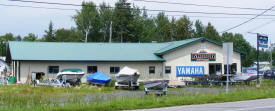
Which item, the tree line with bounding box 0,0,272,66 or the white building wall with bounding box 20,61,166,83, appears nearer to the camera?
the white building wall with bounding box 20,61,166,83

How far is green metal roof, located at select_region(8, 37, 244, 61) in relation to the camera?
37366mm

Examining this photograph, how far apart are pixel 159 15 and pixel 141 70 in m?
45.0

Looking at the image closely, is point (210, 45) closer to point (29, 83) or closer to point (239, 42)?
point (29, 83)

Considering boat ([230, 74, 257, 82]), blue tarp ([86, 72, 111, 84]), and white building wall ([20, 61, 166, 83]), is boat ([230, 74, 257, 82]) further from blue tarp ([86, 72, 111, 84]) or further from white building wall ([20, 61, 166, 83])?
blue tarp ([86, 72, 111, 84])

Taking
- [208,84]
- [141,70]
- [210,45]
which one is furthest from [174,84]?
[210,45]

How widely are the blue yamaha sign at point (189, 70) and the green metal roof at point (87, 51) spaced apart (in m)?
2.29

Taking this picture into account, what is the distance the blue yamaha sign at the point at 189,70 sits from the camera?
4072 cm

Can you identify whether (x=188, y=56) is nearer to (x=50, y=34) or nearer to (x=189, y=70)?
(x=189, y=70)

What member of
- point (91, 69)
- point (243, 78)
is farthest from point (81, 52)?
point (243, 78)

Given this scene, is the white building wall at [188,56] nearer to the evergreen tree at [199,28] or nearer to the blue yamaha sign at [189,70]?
the blue yamaha sign at [189,70]

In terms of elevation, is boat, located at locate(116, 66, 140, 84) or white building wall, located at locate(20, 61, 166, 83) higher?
white building wall, located at locate(20, 61, 166, 83)

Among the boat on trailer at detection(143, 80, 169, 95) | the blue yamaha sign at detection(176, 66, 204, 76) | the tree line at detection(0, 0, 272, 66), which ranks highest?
the tree line at detection(0, 0, 272, 66)

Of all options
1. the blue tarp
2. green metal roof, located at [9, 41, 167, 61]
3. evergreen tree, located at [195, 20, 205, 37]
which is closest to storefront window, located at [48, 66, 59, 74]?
green metal roof, located at [9, 41, 167, 61]

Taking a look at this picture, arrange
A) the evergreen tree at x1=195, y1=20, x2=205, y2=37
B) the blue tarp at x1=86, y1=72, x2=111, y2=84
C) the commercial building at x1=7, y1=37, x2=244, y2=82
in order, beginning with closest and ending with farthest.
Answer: the blue tarp at x1=86, y1=72, x2=111, y2=84, the commercial building at x1=7, y1=37, x2=244, y2=82, the evergreen tree at x1=195, y1=20, x2=205, y2=37
